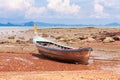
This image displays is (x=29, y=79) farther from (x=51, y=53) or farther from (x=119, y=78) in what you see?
(x=51, y=53)

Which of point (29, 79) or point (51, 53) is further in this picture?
point (51, 53)

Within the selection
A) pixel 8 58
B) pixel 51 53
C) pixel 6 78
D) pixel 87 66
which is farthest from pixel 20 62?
pixel 6 78

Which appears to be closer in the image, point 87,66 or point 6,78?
point 6,78

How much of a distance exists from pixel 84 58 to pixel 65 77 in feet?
21.1

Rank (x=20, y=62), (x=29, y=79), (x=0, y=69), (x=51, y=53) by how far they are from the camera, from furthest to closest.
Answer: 1. (x=51, y=53)
2. (x=20, y=62)
3. (x=0, y=69)
4. (x=29, y=79)

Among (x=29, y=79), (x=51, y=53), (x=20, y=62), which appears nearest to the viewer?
(x=29, y=79)

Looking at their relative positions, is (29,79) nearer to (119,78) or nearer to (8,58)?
(119,78)

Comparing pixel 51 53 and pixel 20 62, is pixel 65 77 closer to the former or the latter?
pixel 20 62

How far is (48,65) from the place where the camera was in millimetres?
19906

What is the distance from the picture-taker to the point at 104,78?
A: 14.1 meters

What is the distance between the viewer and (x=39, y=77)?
1390cm

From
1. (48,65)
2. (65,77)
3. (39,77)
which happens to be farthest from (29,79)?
(48,65)

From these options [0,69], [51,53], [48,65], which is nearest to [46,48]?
[51,53]

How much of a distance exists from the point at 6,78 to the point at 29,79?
115 cm
